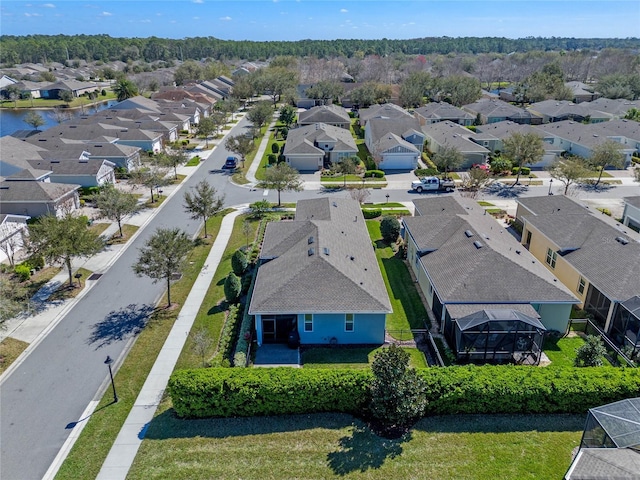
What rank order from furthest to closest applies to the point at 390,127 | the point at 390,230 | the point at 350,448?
the point at 390,127
the point at 390,230
the point at 350,448

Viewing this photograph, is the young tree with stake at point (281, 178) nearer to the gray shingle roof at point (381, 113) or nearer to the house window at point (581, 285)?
the house window at point (581, 285)

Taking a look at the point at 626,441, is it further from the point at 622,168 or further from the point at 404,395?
the point at 622,168

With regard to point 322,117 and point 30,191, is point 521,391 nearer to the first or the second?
point 30,191

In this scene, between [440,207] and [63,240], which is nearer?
[63,240]

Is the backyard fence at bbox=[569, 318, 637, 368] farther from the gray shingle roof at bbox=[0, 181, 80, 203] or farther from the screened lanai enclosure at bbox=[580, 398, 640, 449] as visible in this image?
the gray shingle roof at bbox=[0, 181, 80, 203]

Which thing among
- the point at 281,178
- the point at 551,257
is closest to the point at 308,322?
the point at 551,257

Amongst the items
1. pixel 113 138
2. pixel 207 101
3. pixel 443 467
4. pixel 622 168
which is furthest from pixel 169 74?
pixel 443 467

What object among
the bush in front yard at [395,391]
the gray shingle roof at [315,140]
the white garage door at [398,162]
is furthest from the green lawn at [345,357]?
the white garage door at [398,162]

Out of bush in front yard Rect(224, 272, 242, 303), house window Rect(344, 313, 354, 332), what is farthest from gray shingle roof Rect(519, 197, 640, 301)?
bush in front yard Rect(224, 272, 242, 303)
